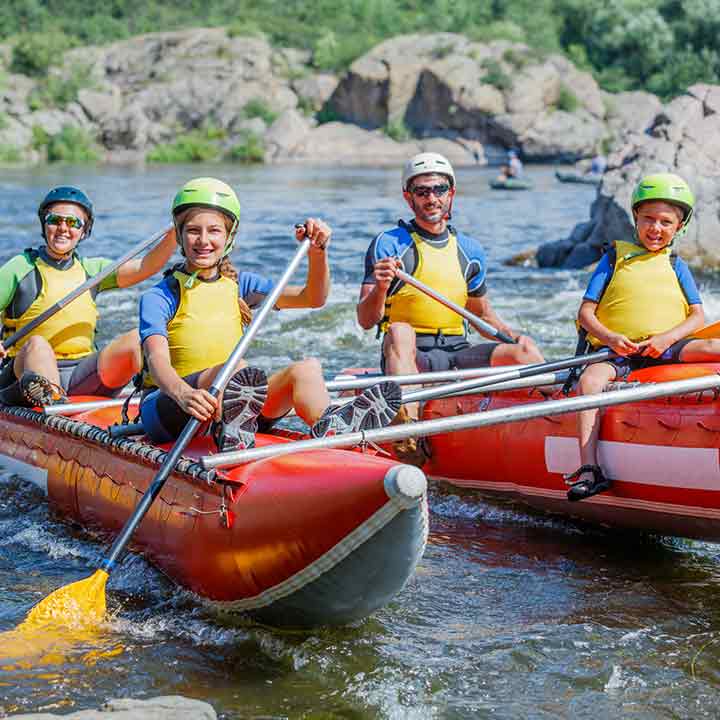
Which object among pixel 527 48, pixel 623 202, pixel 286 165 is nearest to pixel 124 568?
pixel 623 202

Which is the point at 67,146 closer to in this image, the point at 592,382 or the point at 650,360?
the point at 650,360

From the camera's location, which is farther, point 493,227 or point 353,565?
point 493,227

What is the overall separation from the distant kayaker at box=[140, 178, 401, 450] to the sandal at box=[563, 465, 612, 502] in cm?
102

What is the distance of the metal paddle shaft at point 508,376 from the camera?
5.28 m

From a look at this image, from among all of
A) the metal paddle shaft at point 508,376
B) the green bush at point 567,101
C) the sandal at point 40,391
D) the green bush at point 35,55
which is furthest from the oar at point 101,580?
the green bush at point 35,55

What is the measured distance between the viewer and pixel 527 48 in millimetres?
51125

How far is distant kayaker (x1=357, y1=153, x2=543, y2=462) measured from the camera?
6.22 metres

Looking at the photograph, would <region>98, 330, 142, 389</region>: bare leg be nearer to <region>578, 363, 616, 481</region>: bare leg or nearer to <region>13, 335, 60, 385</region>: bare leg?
<region>13, 335, 60, 385</region>: bare leg

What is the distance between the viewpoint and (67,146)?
40.5 meters

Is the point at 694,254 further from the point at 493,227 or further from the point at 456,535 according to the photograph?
the point at 456,535

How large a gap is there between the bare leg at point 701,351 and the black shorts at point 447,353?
3.94 feet

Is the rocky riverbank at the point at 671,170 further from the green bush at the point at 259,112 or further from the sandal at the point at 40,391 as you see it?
the green bush at the point at 259,112

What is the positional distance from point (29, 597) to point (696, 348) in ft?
9.90

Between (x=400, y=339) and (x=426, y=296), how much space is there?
34 cm
